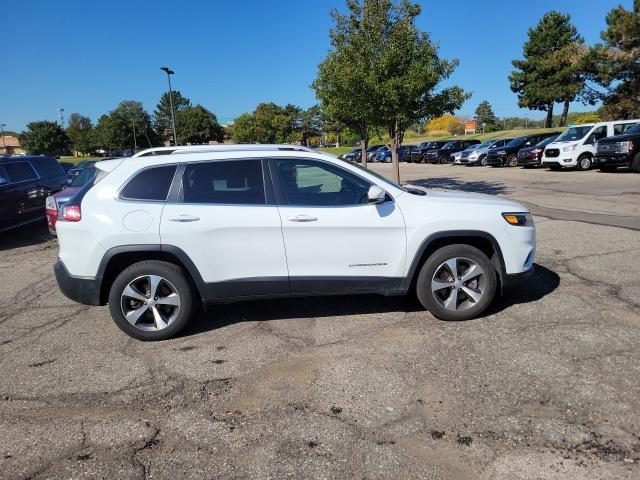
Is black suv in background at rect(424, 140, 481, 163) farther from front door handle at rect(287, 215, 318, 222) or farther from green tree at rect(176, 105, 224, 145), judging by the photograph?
green tree at rect(176, 105, 224, 145)

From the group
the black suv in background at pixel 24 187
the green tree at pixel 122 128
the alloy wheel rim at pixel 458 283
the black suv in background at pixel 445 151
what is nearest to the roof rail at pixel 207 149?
the alloy wheel rim at pixel 458 283

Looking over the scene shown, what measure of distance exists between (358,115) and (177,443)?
10.8 metres

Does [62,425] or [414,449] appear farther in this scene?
[62,425]

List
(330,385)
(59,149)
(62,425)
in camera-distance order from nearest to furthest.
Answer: (62,425)
(330,385)
(59,149)

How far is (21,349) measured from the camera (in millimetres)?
4434

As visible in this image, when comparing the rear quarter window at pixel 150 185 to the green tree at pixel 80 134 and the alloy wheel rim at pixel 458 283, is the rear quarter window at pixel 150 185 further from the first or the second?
the green tree at pixel 80 134

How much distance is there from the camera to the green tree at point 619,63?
3444cm

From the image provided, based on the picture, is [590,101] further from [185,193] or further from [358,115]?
[185,193]

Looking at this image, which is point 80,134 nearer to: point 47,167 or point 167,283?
point 47,167

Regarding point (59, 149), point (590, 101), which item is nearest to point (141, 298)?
point (590, 101)

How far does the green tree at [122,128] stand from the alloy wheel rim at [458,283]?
93713 mm

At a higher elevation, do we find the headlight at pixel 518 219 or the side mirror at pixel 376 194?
the side mirror at pixel 376 194

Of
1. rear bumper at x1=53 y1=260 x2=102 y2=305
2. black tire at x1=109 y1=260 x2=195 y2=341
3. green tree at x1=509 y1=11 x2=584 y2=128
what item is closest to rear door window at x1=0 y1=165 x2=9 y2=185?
rear bumper at x1=53 y1=260 x2=102 y2=305

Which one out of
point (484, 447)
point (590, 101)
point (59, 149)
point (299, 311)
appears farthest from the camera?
point (59, 149)
